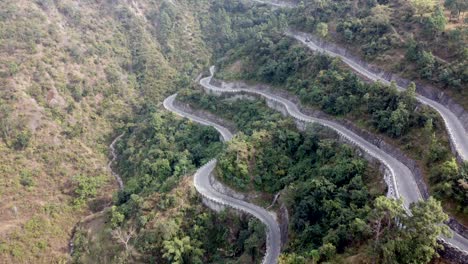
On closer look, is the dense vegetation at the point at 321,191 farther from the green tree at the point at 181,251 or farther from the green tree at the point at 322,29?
the green tree at the point at 322,29

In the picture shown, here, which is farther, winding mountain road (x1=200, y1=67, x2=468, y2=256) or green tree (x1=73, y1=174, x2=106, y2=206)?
green tree (x1=73, y1=174, x2=106, y2=206)

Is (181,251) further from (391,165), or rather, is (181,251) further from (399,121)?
(399,121)

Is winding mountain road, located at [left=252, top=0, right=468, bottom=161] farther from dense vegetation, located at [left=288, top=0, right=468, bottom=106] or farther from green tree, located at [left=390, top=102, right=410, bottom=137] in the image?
green tree, located at [left=390, top=102, right=410, bottom=137]

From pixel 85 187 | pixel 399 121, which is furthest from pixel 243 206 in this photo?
pixel 85 187

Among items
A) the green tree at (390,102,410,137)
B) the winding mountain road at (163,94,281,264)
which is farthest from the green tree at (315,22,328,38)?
the green tree at (390,102,410,137)

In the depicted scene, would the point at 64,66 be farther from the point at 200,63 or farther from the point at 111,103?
the point at 200,63

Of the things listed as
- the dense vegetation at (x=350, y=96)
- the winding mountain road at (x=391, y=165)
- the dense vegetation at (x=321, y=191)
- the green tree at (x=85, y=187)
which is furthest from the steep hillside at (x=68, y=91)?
the winding mountain road at (x=391, y=165)
